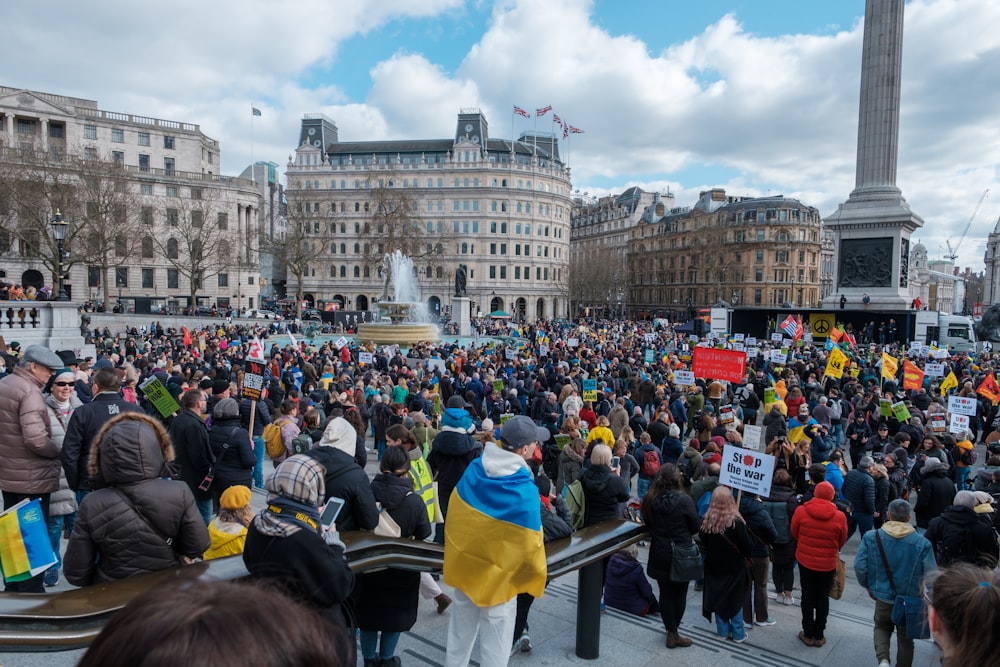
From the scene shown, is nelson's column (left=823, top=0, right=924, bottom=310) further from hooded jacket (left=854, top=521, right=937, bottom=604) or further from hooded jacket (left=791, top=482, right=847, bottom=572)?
hooded jacket (left=854, top=521, right=937, bottom=604)

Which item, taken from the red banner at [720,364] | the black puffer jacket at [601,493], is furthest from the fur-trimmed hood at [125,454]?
the red banner at [720,364]

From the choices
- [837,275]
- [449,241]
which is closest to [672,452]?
[837,275]

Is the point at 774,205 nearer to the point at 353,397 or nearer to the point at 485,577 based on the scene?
the point at 353,397

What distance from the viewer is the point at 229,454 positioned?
730 centimetres

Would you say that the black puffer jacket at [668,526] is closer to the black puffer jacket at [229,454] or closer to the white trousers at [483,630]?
the white trousers at [483,630]

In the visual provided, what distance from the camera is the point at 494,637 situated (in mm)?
4137

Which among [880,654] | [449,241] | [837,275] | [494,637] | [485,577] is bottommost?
[880,654]

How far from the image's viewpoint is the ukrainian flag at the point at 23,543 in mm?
4430

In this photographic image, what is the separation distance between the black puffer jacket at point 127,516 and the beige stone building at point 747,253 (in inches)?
3327

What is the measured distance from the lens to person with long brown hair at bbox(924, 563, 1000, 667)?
218 centimetres

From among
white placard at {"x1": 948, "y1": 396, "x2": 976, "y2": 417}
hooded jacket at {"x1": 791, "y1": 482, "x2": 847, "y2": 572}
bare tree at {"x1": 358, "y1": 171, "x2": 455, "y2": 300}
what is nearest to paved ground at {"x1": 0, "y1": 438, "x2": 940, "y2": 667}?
hooded jacket at {"x1": 791, "y1": 482, "x2": 847, "y2": 572}

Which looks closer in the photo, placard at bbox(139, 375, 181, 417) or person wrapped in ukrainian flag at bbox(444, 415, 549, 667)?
person wrapped in ukrainian flag at bbox(444, 415, 549, 667)

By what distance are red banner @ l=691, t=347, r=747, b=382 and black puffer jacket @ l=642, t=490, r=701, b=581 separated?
10355 mm

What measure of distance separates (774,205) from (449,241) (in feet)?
145
